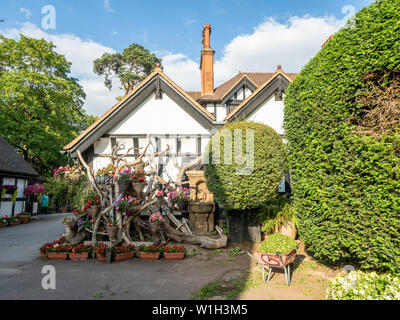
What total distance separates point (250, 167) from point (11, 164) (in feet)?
49.0

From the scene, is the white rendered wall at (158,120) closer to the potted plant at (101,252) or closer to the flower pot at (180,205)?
the flower pot at (180,205)

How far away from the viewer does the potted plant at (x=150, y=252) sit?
20.4ft

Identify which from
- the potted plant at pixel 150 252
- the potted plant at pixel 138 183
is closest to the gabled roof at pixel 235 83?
the potted plant at pixel 138 183

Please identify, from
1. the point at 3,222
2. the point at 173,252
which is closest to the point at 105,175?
the point at 173,252

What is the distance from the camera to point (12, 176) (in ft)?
46.6

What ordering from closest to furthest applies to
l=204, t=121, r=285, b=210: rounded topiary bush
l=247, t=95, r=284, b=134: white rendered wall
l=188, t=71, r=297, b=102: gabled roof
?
1. l=204, t=121, r=285, b=210: rounded topiary bush
2. l=247, t=95, r=284, b=134: white rendered wall
3. l=188, t=71, r=297, b=102: gabled roof

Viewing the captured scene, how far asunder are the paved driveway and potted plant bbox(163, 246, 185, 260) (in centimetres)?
19

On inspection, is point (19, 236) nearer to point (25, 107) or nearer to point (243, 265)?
point (243, 265)

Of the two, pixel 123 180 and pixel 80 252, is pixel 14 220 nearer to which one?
pixel 80 252

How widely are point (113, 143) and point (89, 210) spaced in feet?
12.6

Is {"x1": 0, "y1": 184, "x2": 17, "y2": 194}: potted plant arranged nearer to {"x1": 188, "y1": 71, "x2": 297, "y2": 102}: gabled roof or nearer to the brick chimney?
{"x1": 188, "y1": 71, "x2": 297, "y2": 102}: gabled roof

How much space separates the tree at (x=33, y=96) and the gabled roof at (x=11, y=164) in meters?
3.56

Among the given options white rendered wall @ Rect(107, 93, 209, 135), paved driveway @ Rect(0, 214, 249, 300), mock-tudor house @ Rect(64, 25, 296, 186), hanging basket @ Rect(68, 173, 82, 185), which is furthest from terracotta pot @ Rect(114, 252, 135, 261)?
white rendered wall @ Rect(107, 93, 209, 135)

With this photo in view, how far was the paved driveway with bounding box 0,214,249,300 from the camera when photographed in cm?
411
